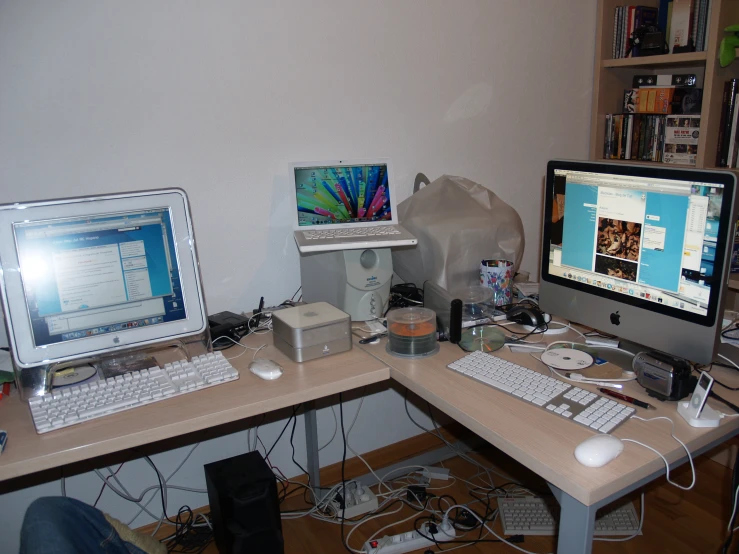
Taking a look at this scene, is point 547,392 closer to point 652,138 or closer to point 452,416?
point 452,416

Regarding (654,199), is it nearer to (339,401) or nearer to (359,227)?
(359,227)

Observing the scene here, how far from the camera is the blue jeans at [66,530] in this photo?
766mm

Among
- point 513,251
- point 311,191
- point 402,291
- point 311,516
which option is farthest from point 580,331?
point 311,516

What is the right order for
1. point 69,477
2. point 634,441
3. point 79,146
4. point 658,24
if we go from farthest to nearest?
point 658,24, point 69,477, point 79,146, point 634,441

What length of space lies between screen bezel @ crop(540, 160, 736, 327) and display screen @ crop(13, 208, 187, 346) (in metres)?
0.99

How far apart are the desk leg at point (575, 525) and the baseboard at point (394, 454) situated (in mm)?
1252

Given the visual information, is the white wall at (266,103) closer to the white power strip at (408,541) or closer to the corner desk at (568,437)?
the white power strip at (408,541)

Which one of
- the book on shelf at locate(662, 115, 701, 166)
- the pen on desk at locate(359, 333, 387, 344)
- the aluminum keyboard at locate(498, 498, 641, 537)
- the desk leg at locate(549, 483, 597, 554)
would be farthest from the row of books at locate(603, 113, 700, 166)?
the desk leg at locate(549, 483, 597, 554)

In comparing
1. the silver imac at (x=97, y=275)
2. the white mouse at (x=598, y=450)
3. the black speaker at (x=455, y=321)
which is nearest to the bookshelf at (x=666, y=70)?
the black speaker at (x=455, y=321)

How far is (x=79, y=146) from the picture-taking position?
1.64 metres

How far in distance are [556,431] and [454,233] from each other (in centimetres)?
82

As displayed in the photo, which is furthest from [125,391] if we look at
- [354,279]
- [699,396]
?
[699,396]

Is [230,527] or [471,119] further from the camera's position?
[471,119]

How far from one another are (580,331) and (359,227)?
73cm
